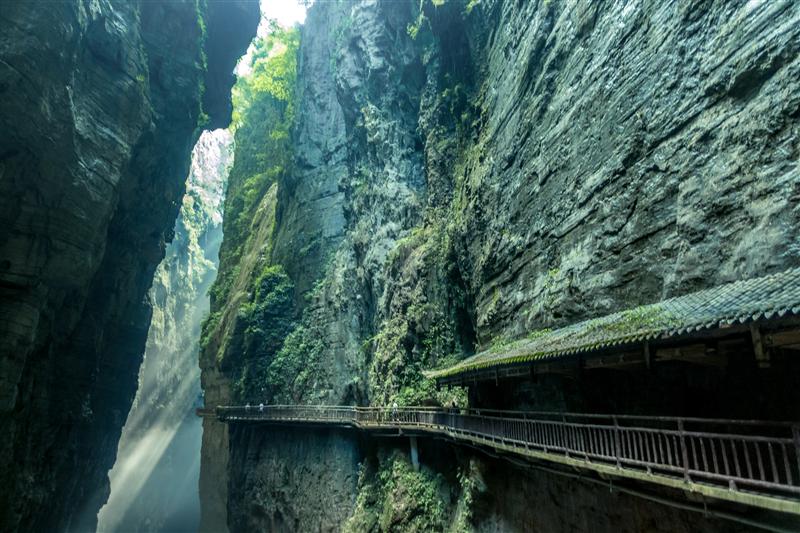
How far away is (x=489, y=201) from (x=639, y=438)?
12.3 meters

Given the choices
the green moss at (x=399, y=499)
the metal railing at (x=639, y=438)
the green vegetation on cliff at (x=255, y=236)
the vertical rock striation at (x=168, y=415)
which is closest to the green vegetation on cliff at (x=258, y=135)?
the green vegetation on cliff at (x=255, y=236)

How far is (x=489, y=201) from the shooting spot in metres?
18.3

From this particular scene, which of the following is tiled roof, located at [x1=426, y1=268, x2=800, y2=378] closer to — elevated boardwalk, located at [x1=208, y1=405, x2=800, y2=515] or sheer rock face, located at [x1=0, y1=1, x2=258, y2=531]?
elevated boardwalk, located at [x1=208, y1=405, x2=800, y2=515]

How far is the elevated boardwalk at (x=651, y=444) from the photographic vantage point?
18.6 feet

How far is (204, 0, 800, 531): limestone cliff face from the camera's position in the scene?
823 centimetres

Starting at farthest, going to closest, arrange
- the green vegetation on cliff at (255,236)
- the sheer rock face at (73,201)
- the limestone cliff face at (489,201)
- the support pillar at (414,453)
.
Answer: the green vegetation on cliff at (255,236) < the support pillar at (414,453) < the sheer rock face at (73,201) < the limestone cliff face at (489,201)

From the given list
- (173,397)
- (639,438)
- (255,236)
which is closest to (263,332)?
(255,236)

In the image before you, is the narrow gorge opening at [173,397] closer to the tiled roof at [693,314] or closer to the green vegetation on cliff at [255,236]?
the green vegetation on cliff at [255,236]


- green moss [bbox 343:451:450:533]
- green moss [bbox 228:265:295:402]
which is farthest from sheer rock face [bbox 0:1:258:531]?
green moss [bbox 343:451:450:533]

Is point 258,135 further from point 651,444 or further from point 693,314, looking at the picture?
point 693,314

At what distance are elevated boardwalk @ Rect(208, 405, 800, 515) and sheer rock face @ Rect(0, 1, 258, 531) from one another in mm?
15570

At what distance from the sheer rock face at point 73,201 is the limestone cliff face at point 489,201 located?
9.68m

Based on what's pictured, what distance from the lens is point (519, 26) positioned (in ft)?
60.0

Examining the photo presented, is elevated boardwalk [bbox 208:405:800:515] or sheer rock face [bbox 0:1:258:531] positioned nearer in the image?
elevated boardwalk [bbox 208:405:800:515]
